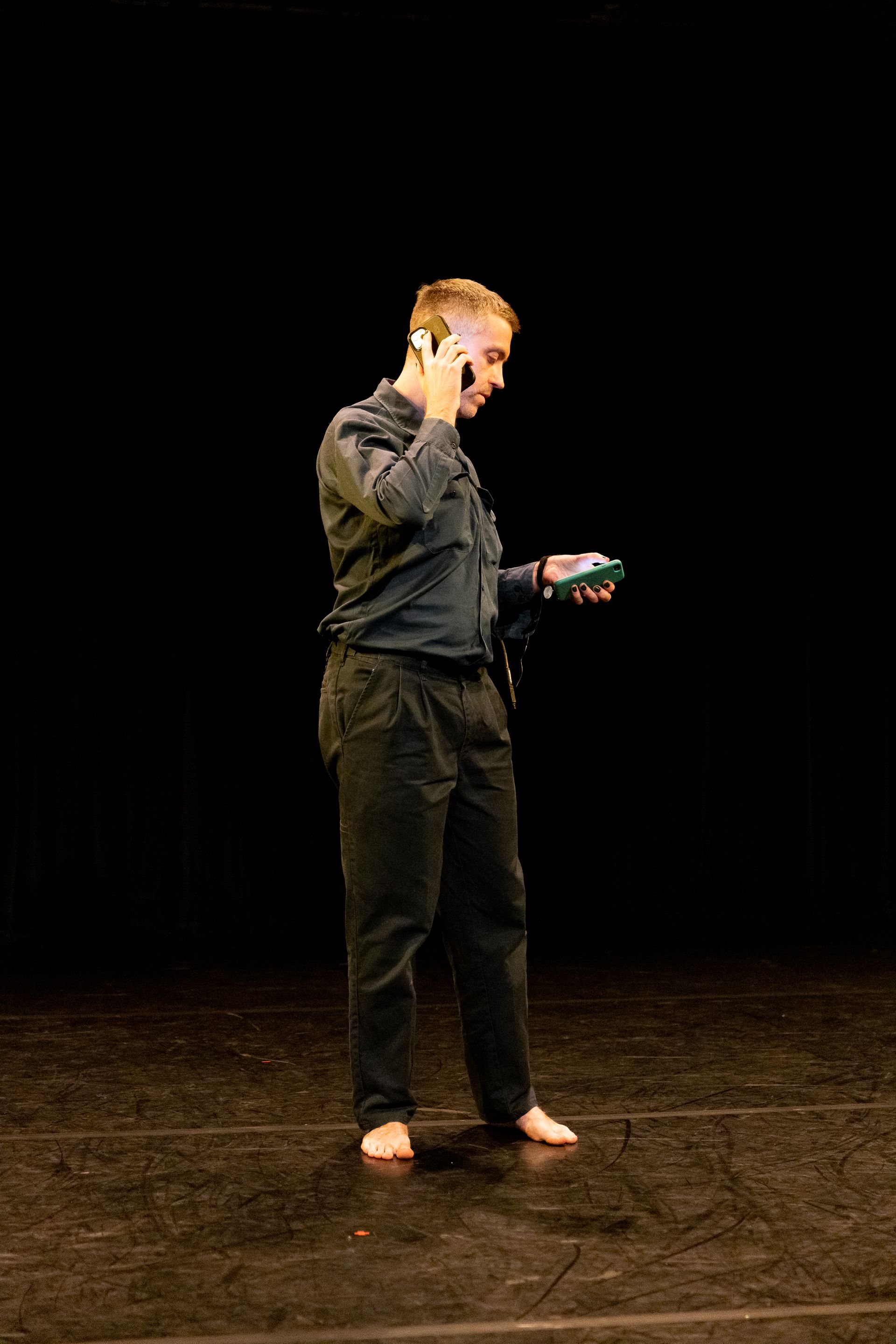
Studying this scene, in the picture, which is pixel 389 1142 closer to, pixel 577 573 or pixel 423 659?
pixel 423 659

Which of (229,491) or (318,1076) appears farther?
(229,491)

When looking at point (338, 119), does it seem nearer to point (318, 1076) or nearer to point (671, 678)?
point (671, 678)

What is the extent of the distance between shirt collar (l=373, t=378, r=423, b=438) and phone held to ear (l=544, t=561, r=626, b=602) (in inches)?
12.1

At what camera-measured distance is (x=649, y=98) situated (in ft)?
13.5

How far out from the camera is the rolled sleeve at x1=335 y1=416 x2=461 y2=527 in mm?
1747

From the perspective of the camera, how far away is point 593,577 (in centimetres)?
195

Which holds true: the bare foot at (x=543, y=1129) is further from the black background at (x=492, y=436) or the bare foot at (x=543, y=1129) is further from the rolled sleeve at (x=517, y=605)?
the black background at (x=492, y=436)

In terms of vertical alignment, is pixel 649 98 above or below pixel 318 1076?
above

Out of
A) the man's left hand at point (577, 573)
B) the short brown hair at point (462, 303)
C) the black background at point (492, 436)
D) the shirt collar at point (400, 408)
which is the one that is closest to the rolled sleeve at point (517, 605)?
the man's left hand at point (577, 573)

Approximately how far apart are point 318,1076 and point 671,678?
233cm

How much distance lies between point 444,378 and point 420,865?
2.17 feet

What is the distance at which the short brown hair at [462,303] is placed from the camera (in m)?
1.90

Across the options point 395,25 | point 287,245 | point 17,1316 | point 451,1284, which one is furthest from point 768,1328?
point 395,25

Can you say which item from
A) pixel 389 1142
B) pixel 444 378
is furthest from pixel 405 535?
pixel 389 1142
